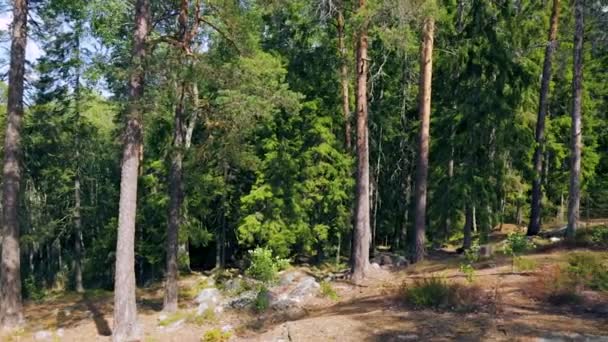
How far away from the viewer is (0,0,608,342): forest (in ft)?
36.2

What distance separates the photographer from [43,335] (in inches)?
439

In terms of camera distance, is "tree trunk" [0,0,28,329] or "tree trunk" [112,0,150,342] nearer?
"tree trunk" [112,0,150,342]

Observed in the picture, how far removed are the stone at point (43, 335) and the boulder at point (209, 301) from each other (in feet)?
10.9

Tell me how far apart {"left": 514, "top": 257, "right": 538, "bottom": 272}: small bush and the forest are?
5 cm

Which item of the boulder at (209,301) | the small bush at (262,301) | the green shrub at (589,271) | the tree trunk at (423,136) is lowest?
the boulder at (209,301)

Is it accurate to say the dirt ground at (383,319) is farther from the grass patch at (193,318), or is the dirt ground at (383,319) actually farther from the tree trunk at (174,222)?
the tree trunk at (174,222)

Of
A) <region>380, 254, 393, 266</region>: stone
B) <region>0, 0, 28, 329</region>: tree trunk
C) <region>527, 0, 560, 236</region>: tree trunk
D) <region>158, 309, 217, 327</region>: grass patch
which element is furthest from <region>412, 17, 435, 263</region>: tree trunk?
<region>0, 0, 28, 329</region>: tree trunk

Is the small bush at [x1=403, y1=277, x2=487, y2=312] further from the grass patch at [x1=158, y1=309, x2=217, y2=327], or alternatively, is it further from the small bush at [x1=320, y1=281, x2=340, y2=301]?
the grass patch at [x1=158, y1=309, x2=217, y2=327]

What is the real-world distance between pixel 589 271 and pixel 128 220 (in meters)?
9.33

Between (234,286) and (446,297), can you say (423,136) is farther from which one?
(446,297)

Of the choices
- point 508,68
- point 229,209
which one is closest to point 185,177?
point 229,209

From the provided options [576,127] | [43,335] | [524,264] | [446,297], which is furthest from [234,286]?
[576,127]

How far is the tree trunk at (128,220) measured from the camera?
1025 centimetres

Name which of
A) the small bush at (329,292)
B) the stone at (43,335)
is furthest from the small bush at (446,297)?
the stone at (43,335)
